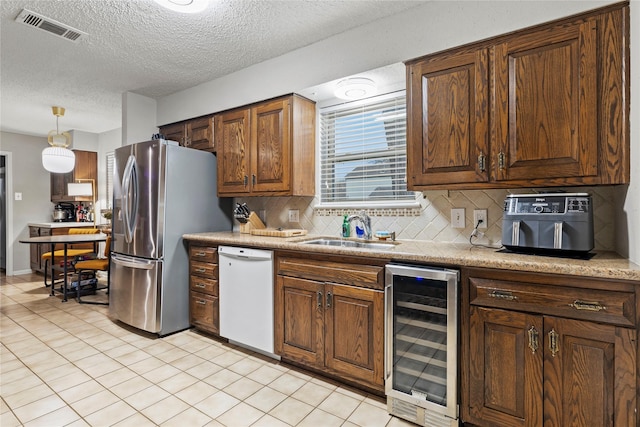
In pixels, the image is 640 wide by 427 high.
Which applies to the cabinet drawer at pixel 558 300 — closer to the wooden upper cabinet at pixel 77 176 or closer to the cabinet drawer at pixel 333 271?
the cabinet drawer at pixel 333 271

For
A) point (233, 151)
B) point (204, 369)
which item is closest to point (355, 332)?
point (204, 369)

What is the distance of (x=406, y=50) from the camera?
7.39 ft

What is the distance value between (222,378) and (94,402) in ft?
2.43

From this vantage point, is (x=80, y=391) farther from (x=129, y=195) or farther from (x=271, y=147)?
(x=271, y=147)

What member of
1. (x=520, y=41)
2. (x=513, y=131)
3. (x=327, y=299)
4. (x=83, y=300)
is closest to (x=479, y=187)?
(x=513, y=131)

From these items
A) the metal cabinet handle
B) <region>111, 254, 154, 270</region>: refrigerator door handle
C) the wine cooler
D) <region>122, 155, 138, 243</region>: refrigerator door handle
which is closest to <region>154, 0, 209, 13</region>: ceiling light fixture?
<region>122, 155, 138, 243</region>: refrigerator door handle

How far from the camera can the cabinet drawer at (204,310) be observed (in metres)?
2.88

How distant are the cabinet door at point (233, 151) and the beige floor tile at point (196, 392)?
164cm

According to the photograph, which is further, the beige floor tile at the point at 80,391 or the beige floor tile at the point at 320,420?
the beige floor tile at the point at 80,391

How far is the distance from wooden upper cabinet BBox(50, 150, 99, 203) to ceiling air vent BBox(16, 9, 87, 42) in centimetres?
379

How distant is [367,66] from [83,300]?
4.37m

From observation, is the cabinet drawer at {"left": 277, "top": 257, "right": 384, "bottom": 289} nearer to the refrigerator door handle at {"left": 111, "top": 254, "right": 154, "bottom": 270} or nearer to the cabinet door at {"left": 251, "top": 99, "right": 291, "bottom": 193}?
the cabinet door at {"left": 251, "top": 99, "right": 291, "bottom": 193}

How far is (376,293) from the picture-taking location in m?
1.95

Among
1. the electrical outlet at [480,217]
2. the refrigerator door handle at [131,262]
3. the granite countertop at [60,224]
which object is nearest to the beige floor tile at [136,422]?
the refrigerator door handle at [131,262]
